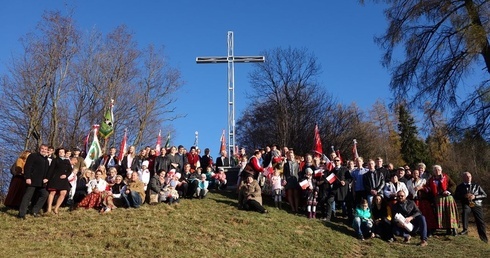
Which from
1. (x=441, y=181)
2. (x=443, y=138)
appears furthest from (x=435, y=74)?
(x=441, y=181)

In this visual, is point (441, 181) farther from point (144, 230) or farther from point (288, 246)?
point (144, 230)

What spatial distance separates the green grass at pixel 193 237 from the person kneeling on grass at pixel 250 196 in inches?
12.1

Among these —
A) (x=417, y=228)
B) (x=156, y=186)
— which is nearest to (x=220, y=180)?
(x=156, y=186)

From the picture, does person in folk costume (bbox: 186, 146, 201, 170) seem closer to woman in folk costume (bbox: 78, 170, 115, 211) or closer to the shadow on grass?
the shadow on grass

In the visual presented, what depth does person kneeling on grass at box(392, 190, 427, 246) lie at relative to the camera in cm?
1201

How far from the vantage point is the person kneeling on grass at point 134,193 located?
12750mm

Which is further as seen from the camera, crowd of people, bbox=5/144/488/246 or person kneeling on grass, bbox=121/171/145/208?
person kneeling on grass, bbox=121/171/145/208

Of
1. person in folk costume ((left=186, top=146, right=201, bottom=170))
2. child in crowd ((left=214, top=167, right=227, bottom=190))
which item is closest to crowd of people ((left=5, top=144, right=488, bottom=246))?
person in folk costume ((left=186, top=146, right=201, bottom=170))

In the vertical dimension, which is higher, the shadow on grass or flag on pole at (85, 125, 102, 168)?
flag on pole at (85, 125, 102, 168)

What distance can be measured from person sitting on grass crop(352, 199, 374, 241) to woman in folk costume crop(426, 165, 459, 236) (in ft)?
7.56

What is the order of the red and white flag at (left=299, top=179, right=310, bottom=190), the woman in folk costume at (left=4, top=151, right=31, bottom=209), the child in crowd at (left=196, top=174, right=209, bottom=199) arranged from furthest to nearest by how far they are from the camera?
the child in crowd at (left=196, top=174, right=209, bottom=199), the red and white flag at (left=299, top=179, right=310, bottom=190), the woman in folk costume at (left=4, top=151, right=31, bottom=209)

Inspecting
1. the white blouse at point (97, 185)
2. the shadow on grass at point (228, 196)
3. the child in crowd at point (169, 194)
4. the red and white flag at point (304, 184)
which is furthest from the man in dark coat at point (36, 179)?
the red and white flag at point (304, 184)

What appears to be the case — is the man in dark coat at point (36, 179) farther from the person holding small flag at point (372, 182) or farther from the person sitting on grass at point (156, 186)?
the person holding small flag at point (372, 182)

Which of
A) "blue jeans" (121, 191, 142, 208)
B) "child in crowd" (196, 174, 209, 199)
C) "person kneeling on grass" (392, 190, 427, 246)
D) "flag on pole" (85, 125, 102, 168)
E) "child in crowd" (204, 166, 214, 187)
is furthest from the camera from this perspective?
"child in crowd" (204, 166, 214, 187)
